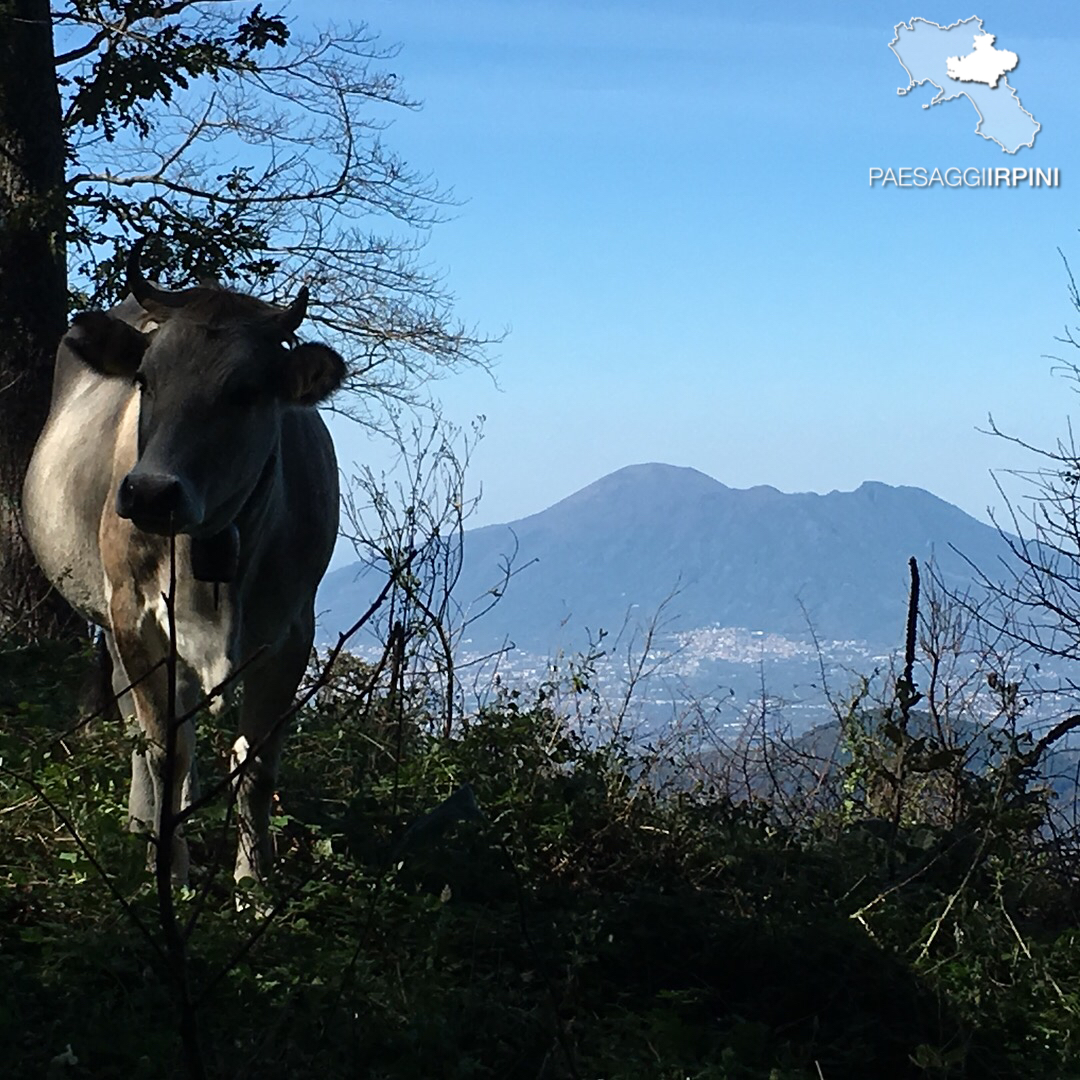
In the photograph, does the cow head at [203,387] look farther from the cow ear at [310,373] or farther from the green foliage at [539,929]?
the green foliage at [539,929]

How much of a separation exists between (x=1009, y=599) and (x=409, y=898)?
4.74 metres

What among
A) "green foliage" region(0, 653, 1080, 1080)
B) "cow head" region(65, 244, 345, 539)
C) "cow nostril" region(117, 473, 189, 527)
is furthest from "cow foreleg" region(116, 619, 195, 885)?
"cow nostril" region(117, 473, 189, 527)

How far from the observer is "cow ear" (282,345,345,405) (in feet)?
16.3

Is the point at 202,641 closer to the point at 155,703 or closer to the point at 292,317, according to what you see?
the point at 155,703

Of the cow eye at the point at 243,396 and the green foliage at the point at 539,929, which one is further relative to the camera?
the cow eye at the point at 243,396

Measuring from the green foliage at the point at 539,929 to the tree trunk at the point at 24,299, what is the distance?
398cm

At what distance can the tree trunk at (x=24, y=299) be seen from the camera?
10.5 meters

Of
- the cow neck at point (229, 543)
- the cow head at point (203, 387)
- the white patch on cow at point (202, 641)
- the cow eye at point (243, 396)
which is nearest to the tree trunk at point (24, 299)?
the white patch on cow at point (202, 641)

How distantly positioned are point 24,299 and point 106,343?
6025 millimetres

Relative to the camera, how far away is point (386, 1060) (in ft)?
13.3

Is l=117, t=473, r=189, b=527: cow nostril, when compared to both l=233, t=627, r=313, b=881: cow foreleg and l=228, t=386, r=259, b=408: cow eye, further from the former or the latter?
l=233, t=627, r=313, b=881: cow foreleg

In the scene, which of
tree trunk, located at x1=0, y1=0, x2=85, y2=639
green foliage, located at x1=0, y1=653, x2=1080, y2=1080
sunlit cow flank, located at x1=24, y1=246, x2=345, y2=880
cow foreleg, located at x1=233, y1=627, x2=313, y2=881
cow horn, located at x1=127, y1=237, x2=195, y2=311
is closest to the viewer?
green foliage, located at x1=0, y1=653, x2=1080, y2=1080

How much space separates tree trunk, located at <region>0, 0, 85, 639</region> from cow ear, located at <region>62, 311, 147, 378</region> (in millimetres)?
5765

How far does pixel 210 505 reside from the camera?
464cm
